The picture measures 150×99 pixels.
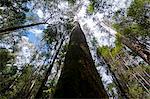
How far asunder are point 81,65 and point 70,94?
1116 millimetres

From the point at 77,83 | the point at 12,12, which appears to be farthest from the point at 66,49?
the point at 77,83

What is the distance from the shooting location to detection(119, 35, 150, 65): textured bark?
1123cm

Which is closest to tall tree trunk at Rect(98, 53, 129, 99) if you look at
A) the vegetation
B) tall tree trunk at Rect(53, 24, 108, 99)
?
the vegetation

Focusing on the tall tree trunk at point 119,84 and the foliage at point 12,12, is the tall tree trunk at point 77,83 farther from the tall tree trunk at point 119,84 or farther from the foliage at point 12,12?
the tall tree trunk at point 119,84

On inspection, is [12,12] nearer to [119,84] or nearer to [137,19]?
[137,19]

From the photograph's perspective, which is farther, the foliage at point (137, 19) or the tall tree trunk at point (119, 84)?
the tall tree trunk at point (119, 84)

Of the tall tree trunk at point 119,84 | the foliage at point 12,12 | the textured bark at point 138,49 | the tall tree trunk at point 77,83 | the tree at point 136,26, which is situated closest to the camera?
the tall tree trunk at point 77,83

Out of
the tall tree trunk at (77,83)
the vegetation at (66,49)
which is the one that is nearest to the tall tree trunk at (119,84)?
the vegetation at (66,49)

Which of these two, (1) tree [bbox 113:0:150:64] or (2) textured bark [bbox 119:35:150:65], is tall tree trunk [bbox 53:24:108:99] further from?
(1) tree [bbox 113:0:150:64]

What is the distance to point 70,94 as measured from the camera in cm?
280

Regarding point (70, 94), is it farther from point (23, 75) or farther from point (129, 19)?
point (23, 75)

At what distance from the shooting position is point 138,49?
12344 millimetres

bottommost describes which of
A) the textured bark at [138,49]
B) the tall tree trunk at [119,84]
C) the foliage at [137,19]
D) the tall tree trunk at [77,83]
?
the tall tree trunk at [119,84]

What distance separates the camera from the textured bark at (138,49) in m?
11.2
